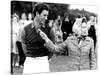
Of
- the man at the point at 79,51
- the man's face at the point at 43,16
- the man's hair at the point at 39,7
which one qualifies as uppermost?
the man's hair at the point at 39,7

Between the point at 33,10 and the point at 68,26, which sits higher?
the point at 33,10

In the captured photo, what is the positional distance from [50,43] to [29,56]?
0.40 meters

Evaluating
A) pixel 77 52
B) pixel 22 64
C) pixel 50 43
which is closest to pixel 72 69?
pixel 77 52

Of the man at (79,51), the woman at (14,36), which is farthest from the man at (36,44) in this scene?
the man at (79,51)

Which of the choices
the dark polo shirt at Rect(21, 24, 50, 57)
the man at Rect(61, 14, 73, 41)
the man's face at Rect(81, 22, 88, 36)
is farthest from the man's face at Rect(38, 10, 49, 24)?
the man's face at Rect(81, 22, 88, 36)

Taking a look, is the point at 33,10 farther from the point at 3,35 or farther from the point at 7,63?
the point at 7,63

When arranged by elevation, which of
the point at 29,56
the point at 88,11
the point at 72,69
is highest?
the point at 88,11

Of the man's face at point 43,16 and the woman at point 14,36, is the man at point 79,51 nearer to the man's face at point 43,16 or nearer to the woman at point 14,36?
the man's face at point 43,16

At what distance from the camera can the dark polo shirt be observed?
3453mm

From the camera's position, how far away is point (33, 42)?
349 cm

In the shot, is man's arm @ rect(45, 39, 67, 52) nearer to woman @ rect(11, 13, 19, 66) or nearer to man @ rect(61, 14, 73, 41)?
man @ rect(61, 14, 73, 41)

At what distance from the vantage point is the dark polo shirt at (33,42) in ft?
11.3

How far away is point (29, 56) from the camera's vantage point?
347 centimetres

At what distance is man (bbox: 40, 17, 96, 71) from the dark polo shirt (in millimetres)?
205
